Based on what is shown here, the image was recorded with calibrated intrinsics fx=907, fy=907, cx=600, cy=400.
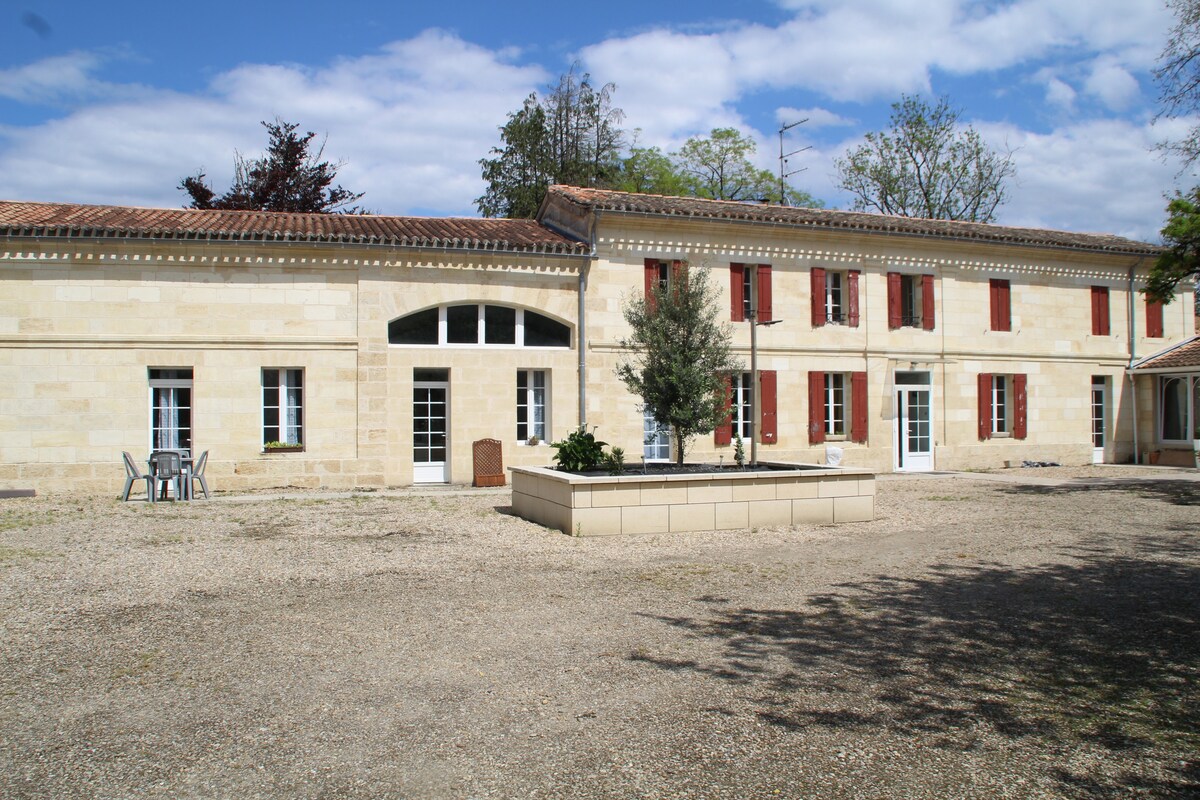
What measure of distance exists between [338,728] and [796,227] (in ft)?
52.9

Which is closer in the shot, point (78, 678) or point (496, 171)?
point (78, 678)

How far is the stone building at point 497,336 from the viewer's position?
14812 mm

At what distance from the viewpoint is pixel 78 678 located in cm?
496

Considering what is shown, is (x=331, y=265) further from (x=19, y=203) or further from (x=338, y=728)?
(x=338, y=728)

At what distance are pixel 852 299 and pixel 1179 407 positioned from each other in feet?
30.8

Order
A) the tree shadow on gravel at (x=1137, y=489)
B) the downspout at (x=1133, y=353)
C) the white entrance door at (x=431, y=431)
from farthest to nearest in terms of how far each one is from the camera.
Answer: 1. the downspout at (x=1133, y=353)
2. the white entrance door at (x=431, y=431)
3. the tree shadow on gravel at (x=1137, y=489)

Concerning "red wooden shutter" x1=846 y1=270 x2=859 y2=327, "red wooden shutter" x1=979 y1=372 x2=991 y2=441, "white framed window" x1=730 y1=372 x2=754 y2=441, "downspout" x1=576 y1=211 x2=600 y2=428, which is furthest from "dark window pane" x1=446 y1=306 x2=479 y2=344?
"red wooden shutter" x1=979 y1=372 x2=991 y2=441

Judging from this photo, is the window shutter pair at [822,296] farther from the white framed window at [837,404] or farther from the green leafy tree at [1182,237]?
the green leafy tree at [1182,237]

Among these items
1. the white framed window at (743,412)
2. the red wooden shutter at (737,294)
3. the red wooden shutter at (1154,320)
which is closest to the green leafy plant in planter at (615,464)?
the white framed window at (743,412)

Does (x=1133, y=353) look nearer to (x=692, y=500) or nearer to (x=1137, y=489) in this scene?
(x=1137, y=489)

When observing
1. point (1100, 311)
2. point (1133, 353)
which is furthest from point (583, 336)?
point (1133, 353)

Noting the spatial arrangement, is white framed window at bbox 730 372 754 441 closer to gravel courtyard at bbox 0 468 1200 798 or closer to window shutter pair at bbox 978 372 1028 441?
window shutter pair at bbox 978 372 1028 441

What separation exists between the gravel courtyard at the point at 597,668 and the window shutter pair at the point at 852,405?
29.7 ft

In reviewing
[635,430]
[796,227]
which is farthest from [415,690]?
[796,227]
